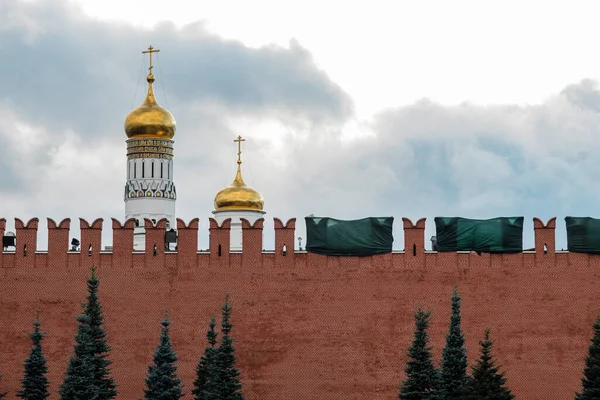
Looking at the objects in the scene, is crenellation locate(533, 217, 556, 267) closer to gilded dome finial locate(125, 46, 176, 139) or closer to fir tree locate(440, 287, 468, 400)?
fir tree locate(440, 287, 468, 400)

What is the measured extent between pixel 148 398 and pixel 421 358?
584 cm

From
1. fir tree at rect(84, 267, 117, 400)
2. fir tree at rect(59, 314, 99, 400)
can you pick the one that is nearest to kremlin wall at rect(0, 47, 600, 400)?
fir tree at rect(84, 267, 117, 400)

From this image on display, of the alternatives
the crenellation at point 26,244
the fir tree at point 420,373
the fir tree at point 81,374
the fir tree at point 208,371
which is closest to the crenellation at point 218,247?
the fir tree at point 208,371

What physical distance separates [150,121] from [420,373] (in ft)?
56.5

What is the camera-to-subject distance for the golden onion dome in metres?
47.4

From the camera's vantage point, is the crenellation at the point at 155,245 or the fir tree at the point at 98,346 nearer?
the fir tree at the point at 98,346

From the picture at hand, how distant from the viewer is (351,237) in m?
29.8

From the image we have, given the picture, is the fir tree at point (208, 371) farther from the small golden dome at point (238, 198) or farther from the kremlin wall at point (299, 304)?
the small golden dome at point (238, 198)

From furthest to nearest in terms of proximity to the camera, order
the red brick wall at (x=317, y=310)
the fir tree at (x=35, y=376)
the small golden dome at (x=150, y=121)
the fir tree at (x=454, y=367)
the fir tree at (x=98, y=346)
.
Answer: the small golden dome at (x=150, y=121)
the red brick wall at (x=317, y=310)
the fir tree at (x=35, y=376)
the fir tree at (x=98, y=346)
the fir tree at (x=454, y=367)

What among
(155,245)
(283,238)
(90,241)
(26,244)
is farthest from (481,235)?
(26,244)

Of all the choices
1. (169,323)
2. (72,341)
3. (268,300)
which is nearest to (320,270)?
(268,300)

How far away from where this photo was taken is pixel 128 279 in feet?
97.3

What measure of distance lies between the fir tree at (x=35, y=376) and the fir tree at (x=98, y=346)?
46.2 inches

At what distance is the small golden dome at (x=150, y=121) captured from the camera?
42375 millimetres
